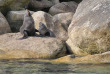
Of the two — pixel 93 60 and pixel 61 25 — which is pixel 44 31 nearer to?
pixel 61 25

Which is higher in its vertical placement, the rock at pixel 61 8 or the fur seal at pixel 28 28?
the rock at pixel 61 8

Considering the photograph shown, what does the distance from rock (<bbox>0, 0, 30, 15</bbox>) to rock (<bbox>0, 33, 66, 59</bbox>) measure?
4.07 meters

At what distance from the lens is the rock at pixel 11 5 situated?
14265mm

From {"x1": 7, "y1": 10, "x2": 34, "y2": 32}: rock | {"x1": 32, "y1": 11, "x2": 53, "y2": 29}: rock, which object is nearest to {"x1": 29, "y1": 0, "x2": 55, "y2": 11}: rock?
{"x1": 7, "y1": 10, "x2": 34, "y2": 32}: rock

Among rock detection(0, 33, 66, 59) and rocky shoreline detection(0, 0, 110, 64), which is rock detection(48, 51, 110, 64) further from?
rock detection(0, 33, 66, 59)

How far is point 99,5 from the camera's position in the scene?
10.1 meters

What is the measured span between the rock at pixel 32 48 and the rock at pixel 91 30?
0.61 metres

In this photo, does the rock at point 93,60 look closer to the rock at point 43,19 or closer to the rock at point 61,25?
the rock at point 61,25

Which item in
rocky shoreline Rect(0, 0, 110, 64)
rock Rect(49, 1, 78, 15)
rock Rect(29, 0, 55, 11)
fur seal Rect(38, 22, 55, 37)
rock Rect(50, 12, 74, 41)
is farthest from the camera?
rock Rect(29, 0, 55, 11)

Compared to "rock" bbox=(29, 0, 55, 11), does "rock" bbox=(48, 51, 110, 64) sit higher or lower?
lower

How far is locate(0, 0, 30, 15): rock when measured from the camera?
46.8 feet

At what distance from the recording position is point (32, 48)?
9820 millimetres

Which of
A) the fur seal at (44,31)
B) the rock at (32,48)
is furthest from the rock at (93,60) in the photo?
the fur seal at (44,31)

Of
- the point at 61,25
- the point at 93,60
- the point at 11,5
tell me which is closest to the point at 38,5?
the point at 11,5
